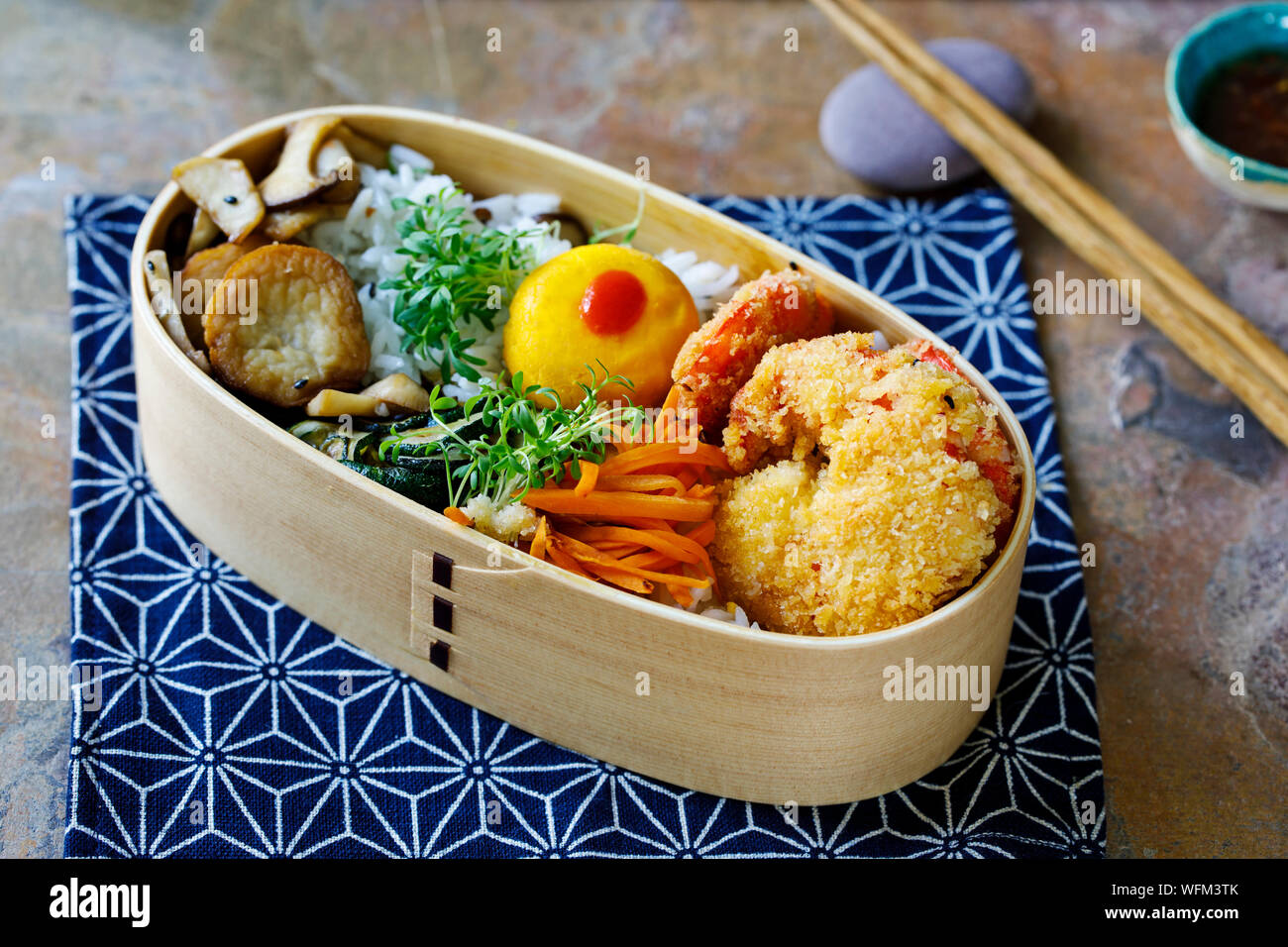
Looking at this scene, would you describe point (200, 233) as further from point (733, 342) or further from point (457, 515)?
point (733, 342)

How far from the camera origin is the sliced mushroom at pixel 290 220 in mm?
2785

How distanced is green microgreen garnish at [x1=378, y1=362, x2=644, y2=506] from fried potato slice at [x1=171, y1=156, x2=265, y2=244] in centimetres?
67

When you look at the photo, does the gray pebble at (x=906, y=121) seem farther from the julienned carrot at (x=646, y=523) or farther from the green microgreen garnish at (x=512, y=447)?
the julienned carrot at (x=646, y=523)

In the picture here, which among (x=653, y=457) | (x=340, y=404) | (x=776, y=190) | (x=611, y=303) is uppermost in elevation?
(x=776, y=190)

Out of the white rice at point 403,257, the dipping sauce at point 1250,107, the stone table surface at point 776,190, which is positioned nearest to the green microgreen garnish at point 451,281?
the white rice at point 403,257

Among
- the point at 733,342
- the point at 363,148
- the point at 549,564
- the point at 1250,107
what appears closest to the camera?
the point at 549,564

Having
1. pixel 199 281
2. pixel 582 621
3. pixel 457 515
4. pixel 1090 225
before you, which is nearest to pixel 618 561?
pixel 582 621

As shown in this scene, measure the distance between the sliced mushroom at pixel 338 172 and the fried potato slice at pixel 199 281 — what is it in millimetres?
267

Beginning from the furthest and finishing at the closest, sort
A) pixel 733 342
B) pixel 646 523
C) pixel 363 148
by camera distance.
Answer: pixel 363 148 < pixel 733 342 < pixel 646 523

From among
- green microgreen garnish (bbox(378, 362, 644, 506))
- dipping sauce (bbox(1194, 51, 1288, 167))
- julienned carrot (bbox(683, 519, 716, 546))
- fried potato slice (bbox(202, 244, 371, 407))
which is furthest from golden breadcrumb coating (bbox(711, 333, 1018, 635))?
dipping sauce (bbox(1194, 51, 1288, 167))

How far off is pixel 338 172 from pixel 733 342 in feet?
3.41

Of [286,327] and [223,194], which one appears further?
[223,194]

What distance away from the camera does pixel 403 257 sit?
2.80 metres

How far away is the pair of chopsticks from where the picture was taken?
2957 millimetres
